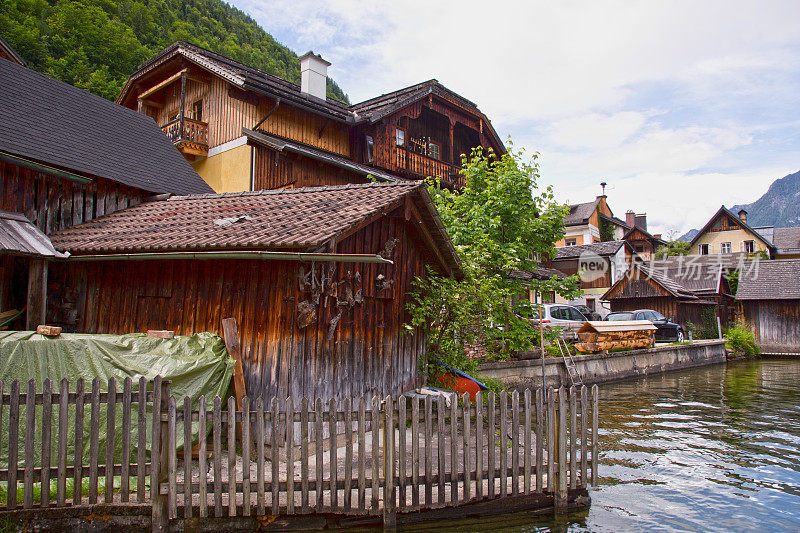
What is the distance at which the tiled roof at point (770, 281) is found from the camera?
105 feet

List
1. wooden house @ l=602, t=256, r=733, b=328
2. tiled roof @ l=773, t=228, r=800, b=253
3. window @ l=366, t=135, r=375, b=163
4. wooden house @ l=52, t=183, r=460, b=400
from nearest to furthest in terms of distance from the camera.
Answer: wooden house @ l=52, t=183, r=460, b=400, window @ l=366, t=135, r=375, b=163, wooden house @ l=602, t=256, r=733, b=328, tiled roof @ l=773, t=228, r=800, b=253

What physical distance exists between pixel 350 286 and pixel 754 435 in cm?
976

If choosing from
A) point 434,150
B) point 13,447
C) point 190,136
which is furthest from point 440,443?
point 434,150

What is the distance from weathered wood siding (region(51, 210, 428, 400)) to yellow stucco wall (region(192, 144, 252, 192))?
8.26 m

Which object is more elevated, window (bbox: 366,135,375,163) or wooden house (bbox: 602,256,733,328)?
window (bbox: 366,135,375,163)

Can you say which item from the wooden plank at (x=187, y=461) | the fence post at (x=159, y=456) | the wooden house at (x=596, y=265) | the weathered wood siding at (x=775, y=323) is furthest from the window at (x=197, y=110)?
the weathered wood siding at (x=775, y=323)

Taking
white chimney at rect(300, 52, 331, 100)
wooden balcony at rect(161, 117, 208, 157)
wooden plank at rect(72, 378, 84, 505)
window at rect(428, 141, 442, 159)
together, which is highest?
white chimney at rect(300, 52, 331, 100)

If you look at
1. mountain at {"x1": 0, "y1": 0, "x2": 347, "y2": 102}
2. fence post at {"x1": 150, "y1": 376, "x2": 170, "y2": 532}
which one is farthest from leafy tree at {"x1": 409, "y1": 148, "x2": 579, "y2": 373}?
mountain at {"x1": 0, "y1": 0, "x2": 347, "y2": 102}

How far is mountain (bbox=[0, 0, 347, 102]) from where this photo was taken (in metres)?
34.2

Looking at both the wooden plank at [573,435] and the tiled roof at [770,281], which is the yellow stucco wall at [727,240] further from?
the wooden plank at [573,435]

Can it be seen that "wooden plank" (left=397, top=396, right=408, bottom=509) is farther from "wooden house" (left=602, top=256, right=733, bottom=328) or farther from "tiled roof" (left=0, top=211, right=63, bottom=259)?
"wooden house" (left=602, top=256, right=733, bottom=328)

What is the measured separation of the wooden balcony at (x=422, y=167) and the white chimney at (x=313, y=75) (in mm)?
4211

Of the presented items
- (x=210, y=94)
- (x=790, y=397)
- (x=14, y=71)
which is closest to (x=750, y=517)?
(x=790, y=397)

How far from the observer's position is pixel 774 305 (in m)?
32.4
